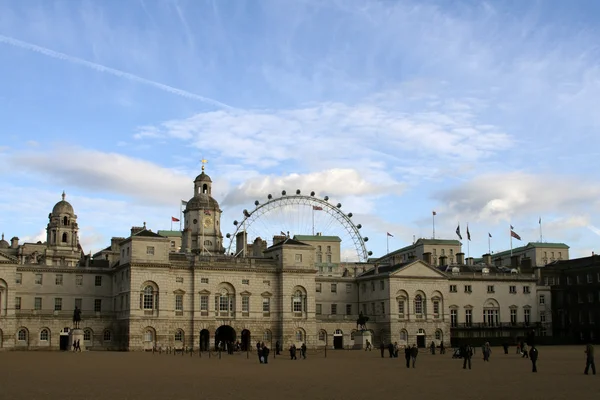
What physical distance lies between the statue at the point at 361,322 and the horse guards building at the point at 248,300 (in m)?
1.62

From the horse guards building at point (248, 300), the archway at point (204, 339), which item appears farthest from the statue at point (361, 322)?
the archway at point (204, 339)

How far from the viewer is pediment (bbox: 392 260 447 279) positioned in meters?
97.4

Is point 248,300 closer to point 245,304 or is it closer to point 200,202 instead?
point 245,304

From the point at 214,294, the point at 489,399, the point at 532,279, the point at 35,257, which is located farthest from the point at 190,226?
A: the point at 489,399

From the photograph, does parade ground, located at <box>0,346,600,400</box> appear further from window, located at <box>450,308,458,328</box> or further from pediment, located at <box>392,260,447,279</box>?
window, located at <box>450,308,458,328</box>

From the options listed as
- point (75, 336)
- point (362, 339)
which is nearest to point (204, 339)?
point (75, 336)

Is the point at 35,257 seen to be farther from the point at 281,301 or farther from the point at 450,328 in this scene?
the point at 450,328

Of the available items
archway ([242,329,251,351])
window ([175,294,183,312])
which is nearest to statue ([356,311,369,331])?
archway ([242,329,251,351])

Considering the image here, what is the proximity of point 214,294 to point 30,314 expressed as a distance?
1915 centimetres

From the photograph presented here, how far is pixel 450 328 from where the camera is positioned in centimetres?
10075

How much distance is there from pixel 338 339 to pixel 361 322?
9.71 metres

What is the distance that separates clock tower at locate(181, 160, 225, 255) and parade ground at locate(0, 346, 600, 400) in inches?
2713

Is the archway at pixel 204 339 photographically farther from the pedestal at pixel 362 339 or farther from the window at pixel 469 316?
the window at pixel 469 316

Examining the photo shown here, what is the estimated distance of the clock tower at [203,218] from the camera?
11900 cm
